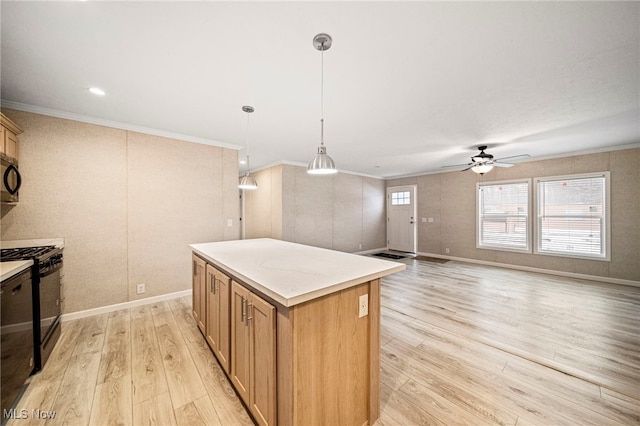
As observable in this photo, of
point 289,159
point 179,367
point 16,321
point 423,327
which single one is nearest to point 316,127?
point 289,159

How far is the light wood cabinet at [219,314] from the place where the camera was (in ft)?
5.89

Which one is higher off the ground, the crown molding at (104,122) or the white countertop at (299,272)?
the crown molding at (104,122)

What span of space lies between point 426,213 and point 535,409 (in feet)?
19.4

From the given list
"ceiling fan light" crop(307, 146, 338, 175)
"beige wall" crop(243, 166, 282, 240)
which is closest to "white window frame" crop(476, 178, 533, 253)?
"beige wall" crop(243, 166, 282, 240)

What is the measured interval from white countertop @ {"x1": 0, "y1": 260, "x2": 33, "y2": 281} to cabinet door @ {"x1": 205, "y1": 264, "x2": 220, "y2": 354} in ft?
4.04

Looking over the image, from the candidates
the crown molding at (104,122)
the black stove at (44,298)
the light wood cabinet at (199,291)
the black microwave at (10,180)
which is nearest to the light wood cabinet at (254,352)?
the light wood cabinet at (199,291)

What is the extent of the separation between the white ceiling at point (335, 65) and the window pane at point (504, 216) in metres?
2.10

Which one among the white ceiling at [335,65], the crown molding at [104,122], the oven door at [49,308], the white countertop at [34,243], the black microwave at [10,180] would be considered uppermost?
the white ceiling at [335,65]

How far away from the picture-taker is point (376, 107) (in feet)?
9.25

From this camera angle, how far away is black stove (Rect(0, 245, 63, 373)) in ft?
6.41

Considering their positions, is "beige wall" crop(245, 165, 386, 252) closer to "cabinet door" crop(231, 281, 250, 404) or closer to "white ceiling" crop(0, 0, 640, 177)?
"white ceiling" crop(0, 0, 640, 177)

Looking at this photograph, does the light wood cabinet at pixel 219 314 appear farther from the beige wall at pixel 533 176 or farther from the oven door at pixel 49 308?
the beige wall at pixel 533 176

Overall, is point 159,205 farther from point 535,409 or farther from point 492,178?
point 492,178

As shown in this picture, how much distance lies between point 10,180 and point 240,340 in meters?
3.05
